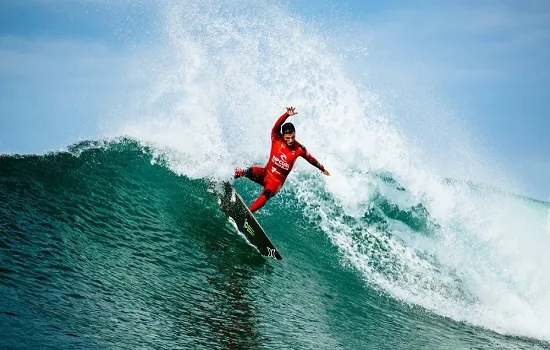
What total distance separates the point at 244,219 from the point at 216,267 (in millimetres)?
1654

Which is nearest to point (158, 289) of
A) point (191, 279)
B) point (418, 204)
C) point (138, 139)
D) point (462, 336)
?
point (191, 279)

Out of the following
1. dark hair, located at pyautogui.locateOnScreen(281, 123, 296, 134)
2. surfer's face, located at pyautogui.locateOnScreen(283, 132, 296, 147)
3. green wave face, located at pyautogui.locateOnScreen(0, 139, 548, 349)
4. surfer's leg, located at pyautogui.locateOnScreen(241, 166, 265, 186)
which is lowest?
green wave face, located at pyautogui.locateOnScreen(0, 139, 548, 349)

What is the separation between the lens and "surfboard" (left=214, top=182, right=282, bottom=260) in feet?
25.1

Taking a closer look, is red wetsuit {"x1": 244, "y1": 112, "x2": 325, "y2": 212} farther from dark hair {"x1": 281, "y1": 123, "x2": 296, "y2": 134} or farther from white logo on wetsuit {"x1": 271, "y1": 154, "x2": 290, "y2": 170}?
dark hair {"x1": 281, "y1": 123, "x2": 296, "y2": 134}

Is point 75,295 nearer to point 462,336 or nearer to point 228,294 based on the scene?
point 228,294

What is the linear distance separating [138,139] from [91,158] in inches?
73.1

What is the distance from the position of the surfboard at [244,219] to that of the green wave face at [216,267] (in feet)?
0.64

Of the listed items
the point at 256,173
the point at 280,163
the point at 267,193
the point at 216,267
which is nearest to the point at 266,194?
the point at 267,193

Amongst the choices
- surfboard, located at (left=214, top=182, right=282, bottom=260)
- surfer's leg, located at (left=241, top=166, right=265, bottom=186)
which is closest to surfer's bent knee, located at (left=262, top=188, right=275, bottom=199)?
surfer's leg, located at (left=241, top=166, right=265, bottom=186)

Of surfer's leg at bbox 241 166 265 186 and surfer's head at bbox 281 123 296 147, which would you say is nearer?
surfer's head at bbox 281 123 296 147

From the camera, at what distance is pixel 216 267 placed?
21.5ft

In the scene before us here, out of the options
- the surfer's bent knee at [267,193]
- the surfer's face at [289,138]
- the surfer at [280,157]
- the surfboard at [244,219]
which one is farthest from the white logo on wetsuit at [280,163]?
the surfboard at [244,219]

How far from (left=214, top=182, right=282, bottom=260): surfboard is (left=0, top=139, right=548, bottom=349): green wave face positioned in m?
0.20

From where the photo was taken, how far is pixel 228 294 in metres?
5.76
